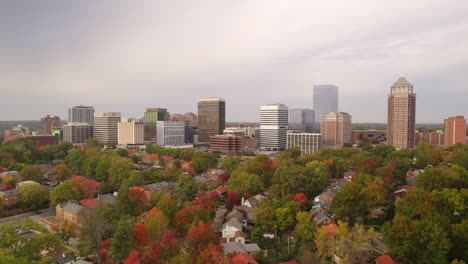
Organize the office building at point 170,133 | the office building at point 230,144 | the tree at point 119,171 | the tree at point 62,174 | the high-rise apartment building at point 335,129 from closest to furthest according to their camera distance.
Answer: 1. the tree at point 119,171
2. the tree at point 62,174
3. the office building at point 230,144
4. the high-rise apartment building at point 335,129
5. the office building at point 170,133

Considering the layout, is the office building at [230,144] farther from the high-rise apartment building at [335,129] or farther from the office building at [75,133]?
the office building at [75,133]

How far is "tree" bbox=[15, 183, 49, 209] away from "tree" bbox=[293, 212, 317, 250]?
2195cm

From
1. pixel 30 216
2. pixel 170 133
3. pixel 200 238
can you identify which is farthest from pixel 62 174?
pixel 170 133

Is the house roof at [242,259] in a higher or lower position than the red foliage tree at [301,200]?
lower

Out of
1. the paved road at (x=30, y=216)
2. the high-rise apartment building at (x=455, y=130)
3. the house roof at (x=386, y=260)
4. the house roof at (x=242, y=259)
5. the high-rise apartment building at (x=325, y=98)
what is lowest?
the paved road at (x=30, y=216)

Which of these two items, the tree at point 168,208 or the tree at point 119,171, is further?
the tree at point 119,171

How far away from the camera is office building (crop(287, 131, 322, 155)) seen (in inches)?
2315

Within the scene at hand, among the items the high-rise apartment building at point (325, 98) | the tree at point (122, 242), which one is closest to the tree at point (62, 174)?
the tree at point (122, 242)

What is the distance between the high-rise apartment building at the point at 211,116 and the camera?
8181 centimetres

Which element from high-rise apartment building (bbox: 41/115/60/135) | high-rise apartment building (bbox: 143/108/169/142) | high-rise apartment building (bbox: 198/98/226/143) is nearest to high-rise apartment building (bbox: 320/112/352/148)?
high-rise apartment building (bbox: 198/98/226/143)

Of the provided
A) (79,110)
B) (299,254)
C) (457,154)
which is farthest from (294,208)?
(79,110)

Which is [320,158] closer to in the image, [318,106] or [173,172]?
[173,172]

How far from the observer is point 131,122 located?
7531 centimetres

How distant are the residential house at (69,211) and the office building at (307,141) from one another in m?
44.0
